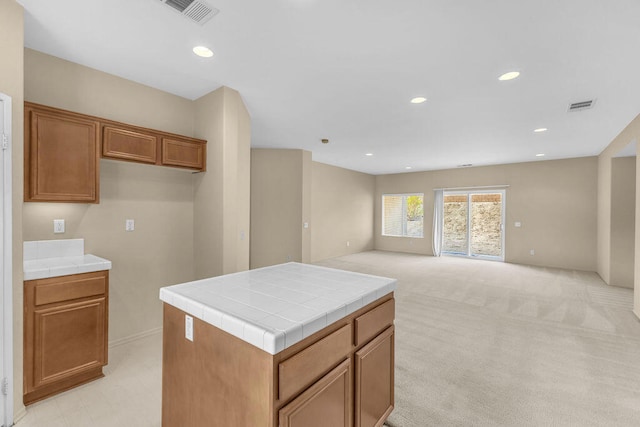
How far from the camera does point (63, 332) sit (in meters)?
2.01

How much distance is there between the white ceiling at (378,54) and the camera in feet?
5.92

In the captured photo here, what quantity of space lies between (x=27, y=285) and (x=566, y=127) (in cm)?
638

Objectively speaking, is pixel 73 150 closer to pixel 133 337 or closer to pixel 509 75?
pixel 133 337

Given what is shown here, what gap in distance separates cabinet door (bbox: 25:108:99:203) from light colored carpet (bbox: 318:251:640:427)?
9.58ft

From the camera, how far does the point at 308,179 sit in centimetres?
602

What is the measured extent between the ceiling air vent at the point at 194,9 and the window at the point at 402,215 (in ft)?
25.8

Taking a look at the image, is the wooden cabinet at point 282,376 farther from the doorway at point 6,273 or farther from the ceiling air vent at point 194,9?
the ceiling air vent at point 194,9

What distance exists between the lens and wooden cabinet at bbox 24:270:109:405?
1.88 meters

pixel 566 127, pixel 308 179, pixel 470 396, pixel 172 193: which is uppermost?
pixel 566 127

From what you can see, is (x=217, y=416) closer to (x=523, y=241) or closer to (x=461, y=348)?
(x=461, y=348)

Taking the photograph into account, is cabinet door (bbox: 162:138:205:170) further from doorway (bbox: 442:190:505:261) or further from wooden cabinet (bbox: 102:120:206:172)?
doorway (bbox: 442:190:505:261)

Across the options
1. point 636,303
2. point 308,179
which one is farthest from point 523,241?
point 308,179

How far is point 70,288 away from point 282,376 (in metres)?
1.99

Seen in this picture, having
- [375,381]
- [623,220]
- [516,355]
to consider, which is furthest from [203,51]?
[623,220]
